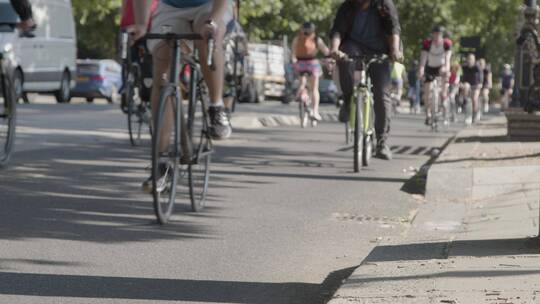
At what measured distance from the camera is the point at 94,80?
41.2 metres

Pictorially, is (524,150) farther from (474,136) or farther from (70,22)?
(70,22)

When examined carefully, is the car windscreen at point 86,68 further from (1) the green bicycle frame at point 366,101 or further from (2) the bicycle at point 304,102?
(1) the green bicycle frame at point 366,101

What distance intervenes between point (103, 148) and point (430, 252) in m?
9.11

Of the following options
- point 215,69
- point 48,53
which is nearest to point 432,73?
point 48,53

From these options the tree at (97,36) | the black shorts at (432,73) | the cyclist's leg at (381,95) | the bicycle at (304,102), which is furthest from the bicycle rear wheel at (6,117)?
the tree at (97,36)

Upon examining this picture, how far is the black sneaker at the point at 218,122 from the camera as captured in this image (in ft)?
26.9

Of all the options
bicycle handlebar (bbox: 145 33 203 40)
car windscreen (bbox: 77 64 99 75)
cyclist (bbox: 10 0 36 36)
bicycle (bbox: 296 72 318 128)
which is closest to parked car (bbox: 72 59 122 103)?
car windscreen (bbox: 77 64 99 75)

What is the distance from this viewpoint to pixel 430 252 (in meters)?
6.58

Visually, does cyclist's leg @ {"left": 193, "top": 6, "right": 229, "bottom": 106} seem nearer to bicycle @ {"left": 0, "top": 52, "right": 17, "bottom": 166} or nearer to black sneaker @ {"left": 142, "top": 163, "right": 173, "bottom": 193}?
black sneaker @ {"left": 142, "top": 163, "right": 173, "bottom": 193}

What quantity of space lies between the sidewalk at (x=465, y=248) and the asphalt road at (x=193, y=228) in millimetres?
252

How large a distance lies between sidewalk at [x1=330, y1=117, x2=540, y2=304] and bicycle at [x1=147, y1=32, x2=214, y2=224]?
1.37 m

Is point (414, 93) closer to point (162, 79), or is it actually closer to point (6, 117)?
point (6, 117)

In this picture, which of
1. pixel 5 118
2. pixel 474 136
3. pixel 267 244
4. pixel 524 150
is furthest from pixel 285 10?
pixel 267 244

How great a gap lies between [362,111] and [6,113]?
340 centimetres
